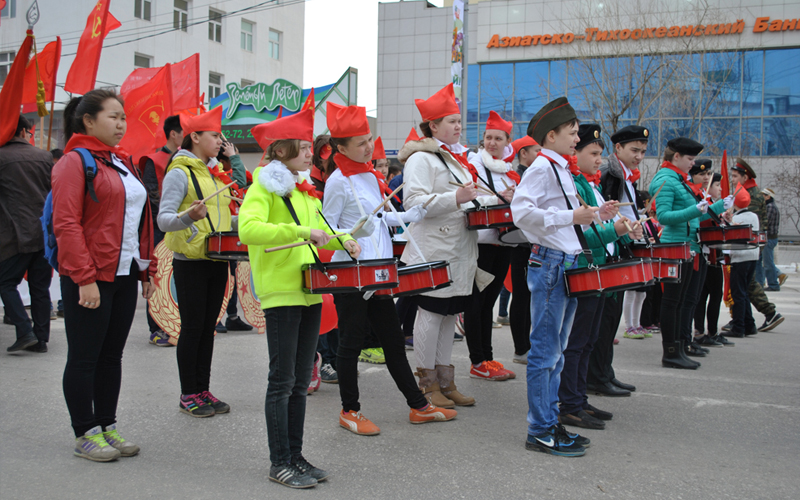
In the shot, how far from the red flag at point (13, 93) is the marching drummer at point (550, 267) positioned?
15.0ft

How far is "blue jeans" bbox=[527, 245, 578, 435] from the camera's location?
13.3 ft

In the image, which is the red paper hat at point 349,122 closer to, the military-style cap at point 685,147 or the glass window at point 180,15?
the military-style cap at point 685,147

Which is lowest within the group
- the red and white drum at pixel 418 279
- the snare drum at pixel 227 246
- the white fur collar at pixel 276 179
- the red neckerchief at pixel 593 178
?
the red and white drum at pixel 418 279

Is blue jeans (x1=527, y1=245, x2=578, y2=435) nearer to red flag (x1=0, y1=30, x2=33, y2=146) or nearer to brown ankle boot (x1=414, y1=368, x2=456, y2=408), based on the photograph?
brown ankle boot (x1=414, y1=368, x2=456, y2=408)

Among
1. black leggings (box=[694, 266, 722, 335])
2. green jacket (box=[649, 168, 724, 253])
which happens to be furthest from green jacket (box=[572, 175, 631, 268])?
black leggings (box=[694, 266, 722, 335])

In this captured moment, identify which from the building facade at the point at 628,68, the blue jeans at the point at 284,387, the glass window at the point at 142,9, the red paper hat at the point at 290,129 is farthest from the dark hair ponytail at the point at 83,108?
the glass window at the point at 142,9

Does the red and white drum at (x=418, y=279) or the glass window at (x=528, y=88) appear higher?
the glass window at (x=528, y=88)

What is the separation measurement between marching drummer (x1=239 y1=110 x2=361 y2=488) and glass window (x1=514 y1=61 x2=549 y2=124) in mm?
25920

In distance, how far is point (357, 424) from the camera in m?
4.44

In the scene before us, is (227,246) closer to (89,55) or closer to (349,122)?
(349,122)

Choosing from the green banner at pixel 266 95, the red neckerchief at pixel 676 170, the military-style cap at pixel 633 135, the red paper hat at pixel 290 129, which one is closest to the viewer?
the red paper hat at pixel 290 129

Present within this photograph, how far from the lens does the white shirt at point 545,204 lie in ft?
13.2

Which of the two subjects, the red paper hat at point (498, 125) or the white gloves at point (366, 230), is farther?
the red paper hat at point (498, 125)

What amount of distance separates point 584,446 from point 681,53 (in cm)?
1930
